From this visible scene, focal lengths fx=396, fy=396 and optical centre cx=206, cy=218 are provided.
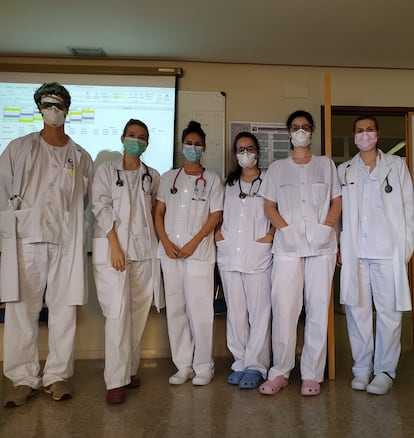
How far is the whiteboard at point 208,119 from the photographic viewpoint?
350 centimetres

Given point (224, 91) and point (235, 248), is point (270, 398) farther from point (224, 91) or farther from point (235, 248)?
point (224, 91)

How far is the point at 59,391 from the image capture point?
2.37 metres

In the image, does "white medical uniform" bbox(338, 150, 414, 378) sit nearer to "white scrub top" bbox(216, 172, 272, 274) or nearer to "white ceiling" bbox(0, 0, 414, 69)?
"white scrub top" bbox(216, 172, 272, 274)

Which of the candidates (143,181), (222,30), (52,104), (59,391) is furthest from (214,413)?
(222,30)

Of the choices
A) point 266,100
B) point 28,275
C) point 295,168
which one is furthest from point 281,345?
point 266,100

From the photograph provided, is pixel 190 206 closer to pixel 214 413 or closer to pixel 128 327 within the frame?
pixel 128 327

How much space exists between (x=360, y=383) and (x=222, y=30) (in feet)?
8.75

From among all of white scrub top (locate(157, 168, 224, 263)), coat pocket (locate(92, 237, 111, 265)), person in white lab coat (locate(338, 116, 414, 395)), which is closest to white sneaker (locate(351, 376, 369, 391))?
person in white lab coat (locate(338, 116, 414, 395))

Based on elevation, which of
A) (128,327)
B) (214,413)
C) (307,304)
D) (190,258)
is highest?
(190,258)

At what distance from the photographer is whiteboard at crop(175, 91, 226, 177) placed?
3.50 meters

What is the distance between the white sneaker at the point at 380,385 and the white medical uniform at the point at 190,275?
1.02 m

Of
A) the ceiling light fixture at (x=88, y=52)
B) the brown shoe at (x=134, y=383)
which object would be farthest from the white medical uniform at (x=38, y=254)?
the ceiling light fixture at (x=88, y=52)

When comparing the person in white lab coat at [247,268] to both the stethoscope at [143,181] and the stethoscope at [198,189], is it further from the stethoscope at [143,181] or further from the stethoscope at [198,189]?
the stethoscope at [143,181]

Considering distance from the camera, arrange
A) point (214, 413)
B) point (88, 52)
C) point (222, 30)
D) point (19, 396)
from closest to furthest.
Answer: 1. point (214, 413)
2. point (19, 396)
3. point (222, 30)
4. point (88, 52)
